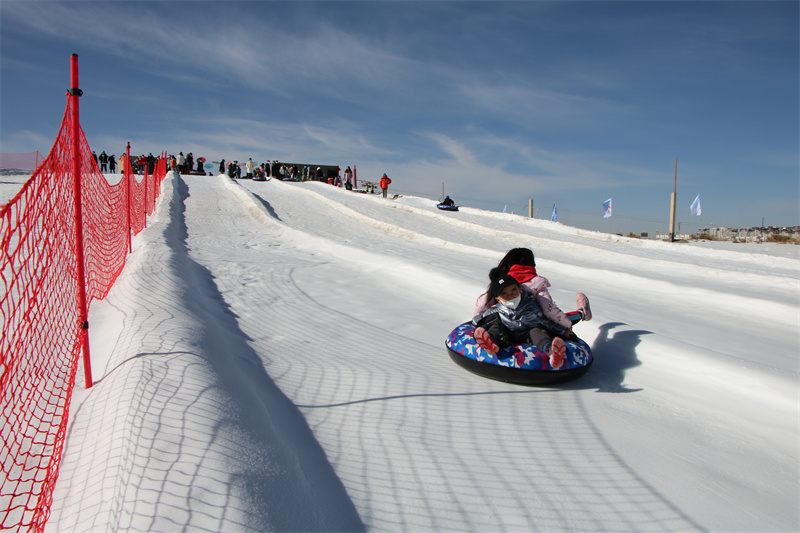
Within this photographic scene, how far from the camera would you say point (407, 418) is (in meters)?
3.63

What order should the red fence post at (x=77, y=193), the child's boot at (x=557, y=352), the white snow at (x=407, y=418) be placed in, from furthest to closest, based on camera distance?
the child's boot at (x=557, y=352) → the red fence post at (x=77, y=193) → the white snow at (x=407, y=418)

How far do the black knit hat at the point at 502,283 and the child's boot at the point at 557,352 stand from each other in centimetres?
59

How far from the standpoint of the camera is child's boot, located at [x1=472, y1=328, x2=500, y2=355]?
416 centimetres

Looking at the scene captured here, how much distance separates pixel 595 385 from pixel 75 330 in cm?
488

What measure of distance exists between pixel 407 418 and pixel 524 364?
116 cm

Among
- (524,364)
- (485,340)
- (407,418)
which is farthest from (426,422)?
(524,364)

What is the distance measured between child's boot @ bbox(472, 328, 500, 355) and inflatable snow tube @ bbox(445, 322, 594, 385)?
114 millimetres

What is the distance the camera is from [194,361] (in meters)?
3.47

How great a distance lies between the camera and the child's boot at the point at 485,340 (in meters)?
4.16

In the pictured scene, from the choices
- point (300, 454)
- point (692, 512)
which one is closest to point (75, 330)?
point (300, 454)

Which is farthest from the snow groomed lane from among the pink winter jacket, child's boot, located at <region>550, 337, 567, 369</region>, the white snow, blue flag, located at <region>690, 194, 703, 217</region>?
blue flag, located at <region>690, 194, 703, 217</region>

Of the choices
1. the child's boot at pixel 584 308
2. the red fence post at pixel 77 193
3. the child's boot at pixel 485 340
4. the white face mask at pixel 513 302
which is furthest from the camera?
the child's boot at pixel 584 308

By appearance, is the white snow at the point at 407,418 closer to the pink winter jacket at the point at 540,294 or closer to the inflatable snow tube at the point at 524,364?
the inflatable snow tube at the point at 524,364

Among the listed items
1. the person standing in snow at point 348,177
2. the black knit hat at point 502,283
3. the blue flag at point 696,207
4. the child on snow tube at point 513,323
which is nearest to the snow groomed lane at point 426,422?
the child on snow tube at point 513,323
